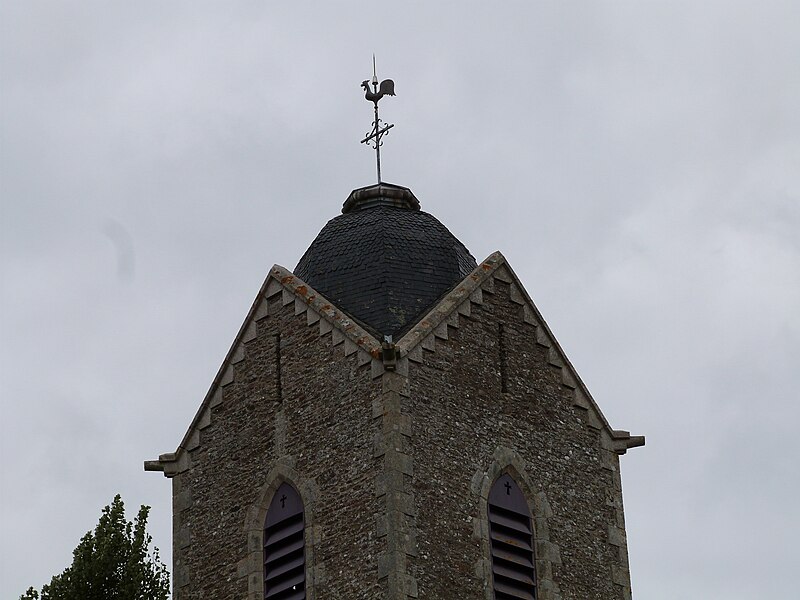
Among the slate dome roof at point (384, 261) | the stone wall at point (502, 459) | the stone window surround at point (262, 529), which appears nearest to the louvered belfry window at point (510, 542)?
the stone wall at point (502, 459)

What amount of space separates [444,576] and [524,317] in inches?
189

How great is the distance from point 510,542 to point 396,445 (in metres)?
2.10

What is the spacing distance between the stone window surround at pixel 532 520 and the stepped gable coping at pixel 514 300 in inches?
74.0

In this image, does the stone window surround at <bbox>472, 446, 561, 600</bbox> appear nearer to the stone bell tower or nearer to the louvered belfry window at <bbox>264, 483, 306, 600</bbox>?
the stone bell tower

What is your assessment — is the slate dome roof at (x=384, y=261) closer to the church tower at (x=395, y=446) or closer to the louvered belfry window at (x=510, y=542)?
the church tower at (x=395, y=446)

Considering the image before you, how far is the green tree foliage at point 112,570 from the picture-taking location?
3834 centimetres

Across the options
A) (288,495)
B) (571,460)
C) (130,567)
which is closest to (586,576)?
(571,460)

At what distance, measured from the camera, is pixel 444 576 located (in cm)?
3425

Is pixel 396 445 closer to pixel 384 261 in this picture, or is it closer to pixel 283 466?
pixel 283 466

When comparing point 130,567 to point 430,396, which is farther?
point 130,567

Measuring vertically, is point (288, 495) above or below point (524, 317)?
below

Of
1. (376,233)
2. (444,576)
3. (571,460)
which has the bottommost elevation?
(444,576)

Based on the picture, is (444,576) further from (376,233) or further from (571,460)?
(376,233)

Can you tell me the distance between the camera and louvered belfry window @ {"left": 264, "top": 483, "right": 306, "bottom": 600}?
35156 mm
